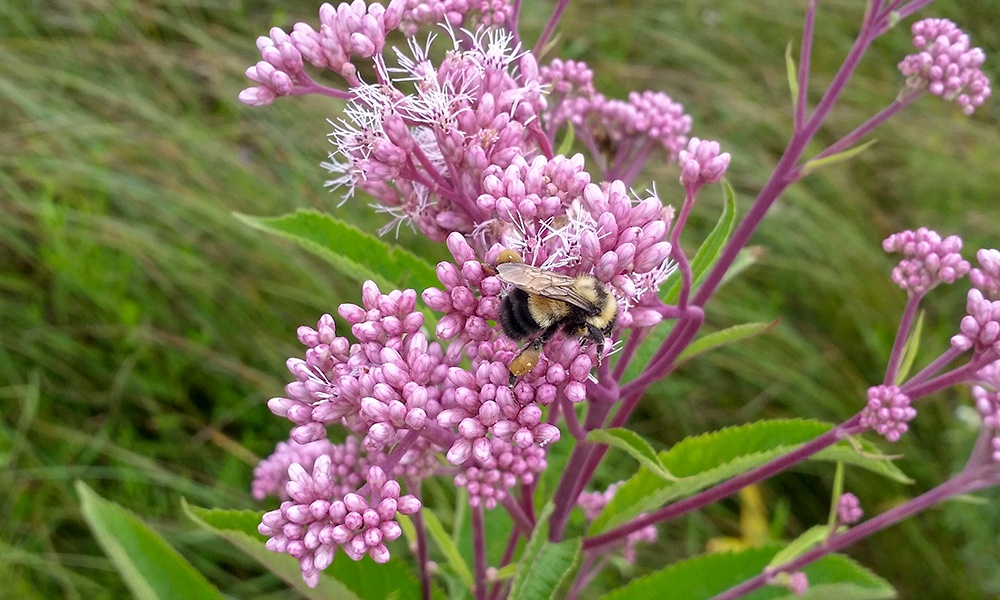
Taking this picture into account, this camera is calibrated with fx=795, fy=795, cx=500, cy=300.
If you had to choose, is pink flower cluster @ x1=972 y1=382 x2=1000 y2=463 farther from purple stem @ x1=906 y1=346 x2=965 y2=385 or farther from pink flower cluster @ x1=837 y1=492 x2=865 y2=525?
pink flower cluster @ x1=837 y1=492 x2=865 y2=525

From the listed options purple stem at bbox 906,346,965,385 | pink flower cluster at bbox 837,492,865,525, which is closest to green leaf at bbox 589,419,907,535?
purple stem at bbox 906,346,965,385

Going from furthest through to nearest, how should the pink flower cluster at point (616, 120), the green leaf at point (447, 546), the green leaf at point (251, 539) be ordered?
1. the pink flower cluster at point (616, 120)
2. the green leaf at point (447, 546)
3. the green leaf at point (251, 539)

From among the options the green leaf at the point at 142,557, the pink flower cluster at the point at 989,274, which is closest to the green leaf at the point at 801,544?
the pink flower cluster at the point at 989,274

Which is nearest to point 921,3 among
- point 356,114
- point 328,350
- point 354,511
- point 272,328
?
point 356,114

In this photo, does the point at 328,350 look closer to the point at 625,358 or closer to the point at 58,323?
the point at 625,358

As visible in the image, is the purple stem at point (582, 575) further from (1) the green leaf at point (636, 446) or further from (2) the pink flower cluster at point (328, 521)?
(2) the pink flower cluster at point (328, 521)

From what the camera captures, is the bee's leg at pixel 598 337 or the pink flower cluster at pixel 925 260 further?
the pink flower cluster at pixel 925 260
